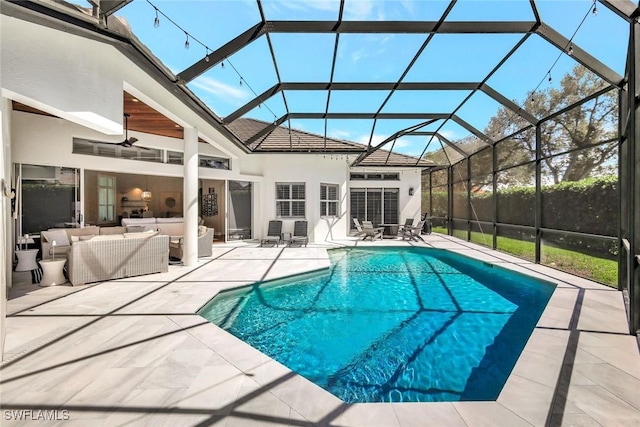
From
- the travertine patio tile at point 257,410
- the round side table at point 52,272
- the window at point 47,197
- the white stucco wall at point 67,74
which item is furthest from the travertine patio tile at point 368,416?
the window at point 47,197

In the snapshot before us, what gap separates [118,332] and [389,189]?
13.5 m

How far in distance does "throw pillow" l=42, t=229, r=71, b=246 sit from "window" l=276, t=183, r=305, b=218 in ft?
22.5

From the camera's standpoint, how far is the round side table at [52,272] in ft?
17.7

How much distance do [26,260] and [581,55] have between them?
1188 cm

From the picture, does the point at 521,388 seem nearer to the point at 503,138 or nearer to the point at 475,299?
the point at 475,299

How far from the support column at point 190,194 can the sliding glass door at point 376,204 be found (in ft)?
31.2

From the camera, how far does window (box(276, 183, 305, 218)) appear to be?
12.1m

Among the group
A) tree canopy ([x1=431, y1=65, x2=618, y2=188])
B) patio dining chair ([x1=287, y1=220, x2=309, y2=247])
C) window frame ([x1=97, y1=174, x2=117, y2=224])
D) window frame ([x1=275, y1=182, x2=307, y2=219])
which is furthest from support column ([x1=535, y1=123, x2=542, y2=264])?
window frame ([x1=97, y1=174, x2=117, y2=224])

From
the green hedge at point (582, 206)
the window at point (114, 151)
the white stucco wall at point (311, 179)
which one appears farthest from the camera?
the white stucco wall at point (311, 179)

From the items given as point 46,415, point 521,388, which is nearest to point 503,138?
point 521,388

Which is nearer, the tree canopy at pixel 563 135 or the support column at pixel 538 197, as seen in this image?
the support column at pixel 538 197

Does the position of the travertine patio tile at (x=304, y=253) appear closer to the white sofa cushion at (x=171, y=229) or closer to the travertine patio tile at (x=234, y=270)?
the travertine patio tile at (x=234, y=270)

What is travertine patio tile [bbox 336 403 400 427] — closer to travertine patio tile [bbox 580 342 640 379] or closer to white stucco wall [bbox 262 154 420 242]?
travertine patio tile [bbox 580 342 640 379]

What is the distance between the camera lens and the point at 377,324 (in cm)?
446
